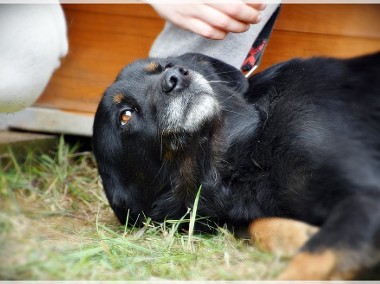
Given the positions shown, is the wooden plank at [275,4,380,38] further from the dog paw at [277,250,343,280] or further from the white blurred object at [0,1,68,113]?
the dog paw at [277,250,343,280]

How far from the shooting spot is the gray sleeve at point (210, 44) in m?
3.37

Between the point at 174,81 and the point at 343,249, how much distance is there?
4.30 ft

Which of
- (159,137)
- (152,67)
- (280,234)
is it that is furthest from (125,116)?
(280,234)

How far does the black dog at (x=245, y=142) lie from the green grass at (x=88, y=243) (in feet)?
0.62

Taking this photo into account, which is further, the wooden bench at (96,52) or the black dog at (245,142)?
the wooden bench at (96,52)

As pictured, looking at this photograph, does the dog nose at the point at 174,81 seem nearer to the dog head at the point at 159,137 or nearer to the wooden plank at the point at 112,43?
the dog head at the point at 159,137

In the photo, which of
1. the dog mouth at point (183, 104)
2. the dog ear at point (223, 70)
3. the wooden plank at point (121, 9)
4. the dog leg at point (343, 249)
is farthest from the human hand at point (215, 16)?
the dog leg at point (343, 249)

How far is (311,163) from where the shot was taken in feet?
8.03

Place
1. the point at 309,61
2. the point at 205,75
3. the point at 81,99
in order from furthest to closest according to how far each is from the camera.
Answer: the point at 81,99
the point at 205,75
the point at 309,61

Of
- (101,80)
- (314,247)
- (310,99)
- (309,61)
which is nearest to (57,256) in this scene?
(314,247)

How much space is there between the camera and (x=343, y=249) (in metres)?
1.92

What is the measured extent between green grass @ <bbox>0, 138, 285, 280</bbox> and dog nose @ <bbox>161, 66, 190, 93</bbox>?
0.65 meters

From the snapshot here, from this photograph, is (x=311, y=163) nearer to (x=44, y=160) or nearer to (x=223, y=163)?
(x=223, y=163)

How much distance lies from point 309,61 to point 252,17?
40cm
